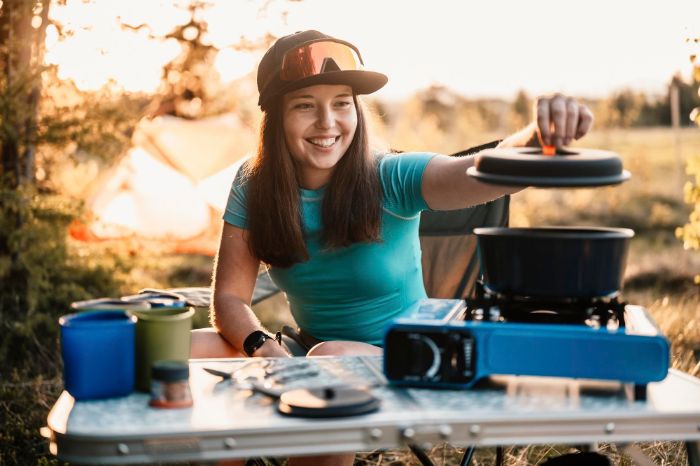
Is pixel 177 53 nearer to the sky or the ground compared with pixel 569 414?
nearer to the sky

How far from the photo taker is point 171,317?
204 centimetres

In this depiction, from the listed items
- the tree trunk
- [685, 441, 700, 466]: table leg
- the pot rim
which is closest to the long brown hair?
the pot rim

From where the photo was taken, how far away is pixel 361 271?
288 centimetres

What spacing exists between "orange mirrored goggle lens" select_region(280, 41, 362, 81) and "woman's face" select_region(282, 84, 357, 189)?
7 cm

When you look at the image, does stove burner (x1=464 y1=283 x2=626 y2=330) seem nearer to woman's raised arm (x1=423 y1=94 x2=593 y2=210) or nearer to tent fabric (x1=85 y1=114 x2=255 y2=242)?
woman's raised arm (x1=423 y1=94 x2=593 y2=210)

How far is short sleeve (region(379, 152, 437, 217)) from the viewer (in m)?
2.79

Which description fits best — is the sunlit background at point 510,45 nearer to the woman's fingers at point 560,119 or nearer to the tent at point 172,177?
the tent at point 172,177

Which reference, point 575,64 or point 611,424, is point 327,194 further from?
point 575,64

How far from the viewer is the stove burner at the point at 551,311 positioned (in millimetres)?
2051

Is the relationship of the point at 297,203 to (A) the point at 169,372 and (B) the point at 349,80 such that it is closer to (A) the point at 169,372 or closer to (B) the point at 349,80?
(B) the point at 349,80

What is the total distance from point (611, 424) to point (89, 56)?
13.7 ft

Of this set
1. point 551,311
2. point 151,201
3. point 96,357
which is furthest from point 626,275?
point 96,357

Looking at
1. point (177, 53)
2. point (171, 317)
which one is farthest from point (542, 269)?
point (177, 53)

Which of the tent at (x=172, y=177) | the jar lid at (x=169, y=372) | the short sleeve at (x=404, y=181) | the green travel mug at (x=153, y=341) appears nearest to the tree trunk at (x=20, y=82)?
the tent at (x=172, y=177)
